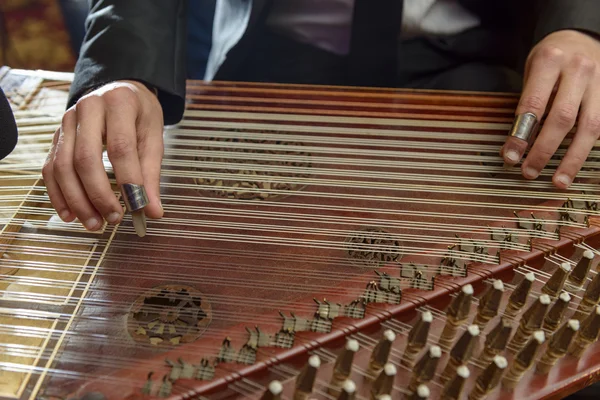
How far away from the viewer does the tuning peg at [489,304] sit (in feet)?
3.20

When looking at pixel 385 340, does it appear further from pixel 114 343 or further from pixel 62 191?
pixel 62 191

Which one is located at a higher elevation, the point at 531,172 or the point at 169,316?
the point at 531,172

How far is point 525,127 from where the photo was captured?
53.0 inches

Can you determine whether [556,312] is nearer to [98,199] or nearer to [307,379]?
[307,379]

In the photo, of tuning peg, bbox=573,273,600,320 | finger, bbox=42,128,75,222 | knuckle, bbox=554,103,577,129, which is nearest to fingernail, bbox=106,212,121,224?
finger, bbox=42,128,75,222

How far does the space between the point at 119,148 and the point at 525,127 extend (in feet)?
3.36

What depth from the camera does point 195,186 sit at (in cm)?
137

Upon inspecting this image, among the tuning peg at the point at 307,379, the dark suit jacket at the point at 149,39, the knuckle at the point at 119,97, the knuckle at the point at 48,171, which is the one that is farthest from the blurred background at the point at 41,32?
the tuning peg at the point at 307,379

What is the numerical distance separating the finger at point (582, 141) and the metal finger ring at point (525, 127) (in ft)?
0.34

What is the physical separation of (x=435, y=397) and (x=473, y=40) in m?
1.52

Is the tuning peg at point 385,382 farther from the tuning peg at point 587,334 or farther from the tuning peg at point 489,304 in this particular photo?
the tuning peg at point 587,334

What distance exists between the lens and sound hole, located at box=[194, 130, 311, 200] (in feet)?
4.45

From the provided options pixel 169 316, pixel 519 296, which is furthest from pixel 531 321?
pixel 169 316

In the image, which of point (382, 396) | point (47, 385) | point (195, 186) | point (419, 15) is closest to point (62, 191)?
point (195, 186)
